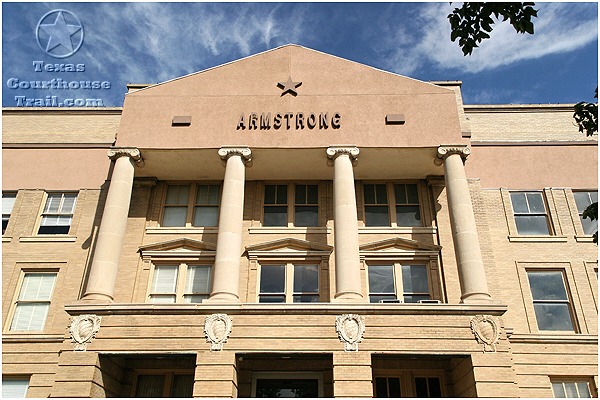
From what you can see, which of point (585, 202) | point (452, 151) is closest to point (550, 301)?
point (585, 202)

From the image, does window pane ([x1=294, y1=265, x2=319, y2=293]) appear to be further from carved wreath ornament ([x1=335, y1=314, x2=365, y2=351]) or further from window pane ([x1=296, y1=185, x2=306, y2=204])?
carved wreath ornament ([x1=335, y1=314, x2=365, y2=351])

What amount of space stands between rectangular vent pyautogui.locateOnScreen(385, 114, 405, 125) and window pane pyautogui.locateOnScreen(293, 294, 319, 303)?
23.5 feet

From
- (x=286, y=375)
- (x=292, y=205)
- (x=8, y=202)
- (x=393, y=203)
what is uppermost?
(x=8, y=202)

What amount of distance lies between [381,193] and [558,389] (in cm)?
955

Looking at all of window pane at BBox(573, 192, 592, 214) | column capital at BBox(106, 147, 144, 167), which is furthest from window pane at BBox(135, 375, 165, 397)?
window pane at BBox(573, 192, 592, 214)

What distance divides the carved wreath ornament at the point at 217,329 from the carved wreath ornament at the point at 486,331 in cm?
753

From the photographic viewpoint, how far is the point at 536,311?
62.9 ft

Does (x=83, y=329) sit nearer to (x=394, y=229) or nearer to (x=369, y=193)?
(x=394, y=229)

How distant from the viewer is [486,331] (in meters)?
15.5

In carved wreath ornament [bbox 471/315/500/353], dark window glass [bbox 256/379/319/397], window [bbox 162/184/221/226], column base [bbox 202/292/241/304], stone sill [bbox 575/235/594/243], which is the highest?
window [bbox 162/184/221/226]

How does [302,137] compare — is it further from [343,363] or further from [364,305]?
[343,363]

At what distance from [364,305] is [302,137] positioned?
692 cm

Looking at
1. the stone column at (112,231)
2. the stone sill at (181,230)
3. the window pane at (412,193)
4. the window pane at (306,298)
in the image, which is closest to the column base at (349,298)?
the window pane at (306,298)

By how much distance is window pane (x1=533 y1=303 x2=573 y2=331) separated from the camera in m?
18.9
